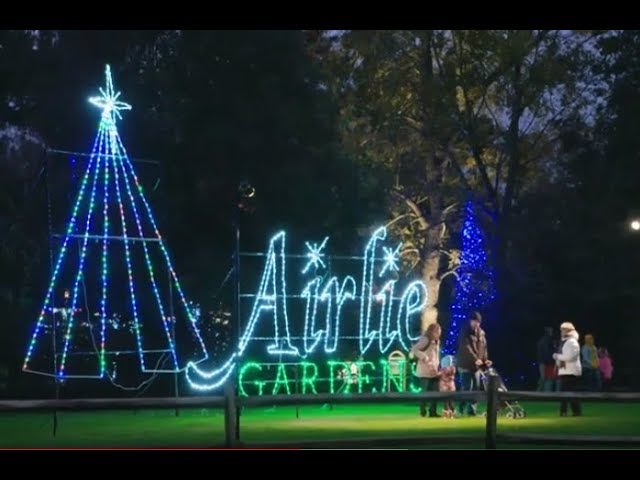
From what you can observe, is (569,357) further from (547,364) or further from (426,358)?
(547,364)

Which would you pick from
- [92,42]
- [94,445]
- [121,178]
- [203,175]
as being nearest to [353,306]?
[203,175]

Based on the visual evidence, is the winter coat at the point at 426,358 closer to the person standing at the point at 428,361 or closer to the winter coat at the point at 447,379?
the person standing at the point at 428,361

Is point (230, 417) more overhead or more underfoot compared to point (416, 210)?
more underfoot

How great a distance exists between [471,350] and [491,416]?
19.7 feet

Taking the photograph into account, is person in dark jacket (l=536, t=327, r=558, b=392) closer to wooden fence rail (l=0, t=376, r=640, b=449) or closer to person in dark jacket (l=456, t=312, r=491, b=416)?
person in dark jacket (l=456, t=312, r=491, b=416)

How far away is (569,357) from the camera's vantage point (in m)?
21.4

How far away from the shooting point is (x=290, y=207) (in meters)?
31.9

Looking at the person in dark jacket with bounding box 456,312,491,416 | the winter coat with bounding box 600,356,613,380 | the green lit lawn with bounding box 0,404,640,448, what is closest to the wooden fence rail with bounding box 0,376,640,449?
the green lit lawn with bounding box 0,404,640,448

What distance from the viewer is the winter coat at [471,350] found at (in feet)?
68.4

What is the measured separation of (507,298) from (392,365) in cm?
1347

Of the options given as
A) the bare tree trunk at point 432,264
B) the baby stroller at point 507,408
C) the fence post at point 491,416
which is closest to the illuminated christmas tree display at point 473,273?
the bare tree trunk at point 432,264

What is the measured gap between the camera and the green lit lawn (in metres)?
17.1

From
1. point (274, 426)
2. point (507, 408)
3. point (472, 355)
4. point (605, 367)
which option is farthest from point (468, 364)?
point (605, 367)

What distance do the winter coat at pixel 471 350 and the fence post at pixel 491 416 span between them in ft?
Result: 19.0
